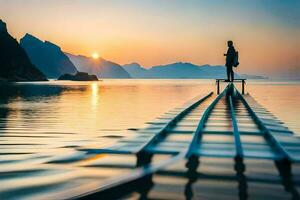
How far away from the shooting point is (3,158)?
9055 mm

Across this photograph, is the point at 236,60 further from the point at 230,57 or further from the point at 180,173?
the point at 180,173

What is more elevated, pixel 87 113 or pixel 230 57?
pixel 230 57

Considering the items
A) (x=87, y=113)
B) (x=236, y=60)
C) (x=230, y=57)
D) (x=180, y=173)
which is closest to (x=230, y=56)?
(x=230, y=57)

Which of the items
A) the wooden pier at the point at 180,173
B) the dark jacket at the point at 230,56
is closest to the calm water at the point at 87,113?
the dark jacket at the point at 230,56

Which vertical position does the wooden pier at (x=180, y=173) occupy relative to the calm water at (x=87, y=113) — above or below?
below

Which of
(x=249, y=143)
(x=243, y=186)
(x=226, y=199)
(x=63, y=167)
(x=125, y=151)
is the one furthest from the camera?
(x=249, y=143)

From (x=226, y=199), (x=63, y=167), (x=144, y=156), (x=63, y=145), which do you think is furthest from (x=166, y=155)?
(x=63, y=145)

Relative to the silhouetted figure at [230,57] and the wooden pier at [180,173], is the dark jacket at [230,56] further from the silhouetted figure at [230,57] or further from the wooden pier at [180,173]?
the wooden pier at [180,173]

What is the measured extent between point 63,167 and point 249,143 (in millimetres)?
5121

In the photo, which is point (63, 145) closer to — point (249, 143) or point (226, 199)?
point (249, 143)

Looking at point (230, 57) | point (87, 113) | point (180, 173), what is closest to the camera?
point (180, 173)

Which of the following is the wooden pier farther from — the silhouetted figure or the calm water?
the silhouetted figure

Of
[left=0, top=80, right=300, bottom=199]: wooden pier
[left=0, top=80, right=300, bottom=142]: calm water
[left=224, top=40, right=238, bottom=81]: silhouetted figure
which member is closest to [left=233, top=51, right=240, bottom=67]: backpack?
[left=224, top=40, right=238, bottom=81]: silhouetted figure

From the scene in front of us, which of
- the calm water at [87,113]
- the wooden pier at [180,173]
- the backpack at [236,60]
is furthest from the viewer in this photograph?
the backpack at [236,60]
